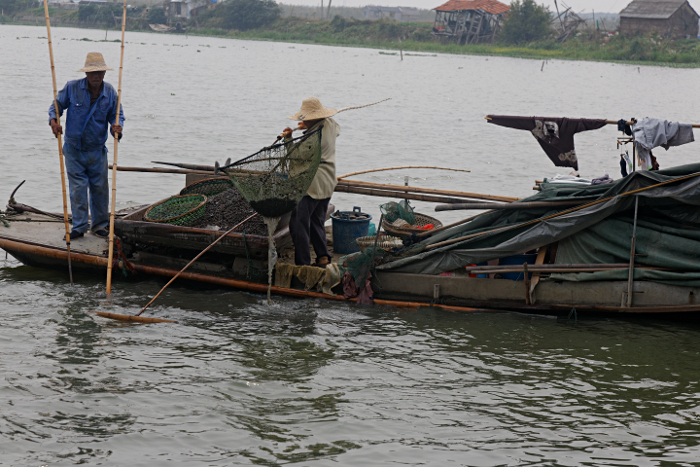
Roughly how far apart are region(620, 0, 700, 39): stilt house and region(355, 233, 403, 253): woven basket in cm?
4878

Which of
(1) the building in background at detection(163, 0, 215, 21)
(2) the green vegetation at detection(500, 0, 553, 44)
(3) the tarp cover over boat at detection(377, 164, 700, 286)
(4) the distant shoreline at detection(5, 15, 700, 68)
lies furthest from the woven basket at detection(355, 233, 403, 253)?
(1) the building in background at detection(163, 0, 215, 21)

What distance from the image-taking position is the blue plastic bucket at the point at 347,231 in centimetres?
652

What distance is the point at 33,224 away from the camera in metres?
7.03

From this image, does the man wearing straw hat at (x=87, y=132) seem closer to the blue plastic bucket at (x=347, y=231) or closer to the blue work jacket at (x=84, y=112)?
the blue work jacket at (x=84, y=112)

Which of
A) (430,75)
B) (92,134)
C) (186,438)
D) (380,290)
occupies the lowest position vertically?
(186,438)

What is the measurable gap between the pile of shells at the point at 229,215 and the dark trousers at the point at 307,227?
0.33 metres

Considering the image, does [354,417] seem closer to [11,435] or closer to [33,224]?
[11,435]

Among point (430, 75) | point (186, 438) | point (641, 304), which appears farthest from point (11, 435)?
point (430, 75)

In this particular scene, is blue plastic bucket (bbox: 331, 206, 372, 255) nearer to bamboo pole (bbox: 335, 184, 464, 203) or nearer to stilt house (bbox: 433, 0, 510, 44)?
bamboo pole (bbox: 335, 184, 464, 203)

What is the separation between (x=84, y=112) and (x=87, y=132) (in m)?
0.18

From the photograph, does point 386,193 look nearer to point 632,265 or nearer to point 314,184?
point 314,184

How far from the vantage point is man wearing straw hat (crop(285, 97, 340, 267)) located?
226 inches

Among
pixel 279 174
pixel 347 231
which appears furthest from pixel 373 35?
pixel 279 174

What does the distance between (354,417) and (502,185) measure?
927 cm
